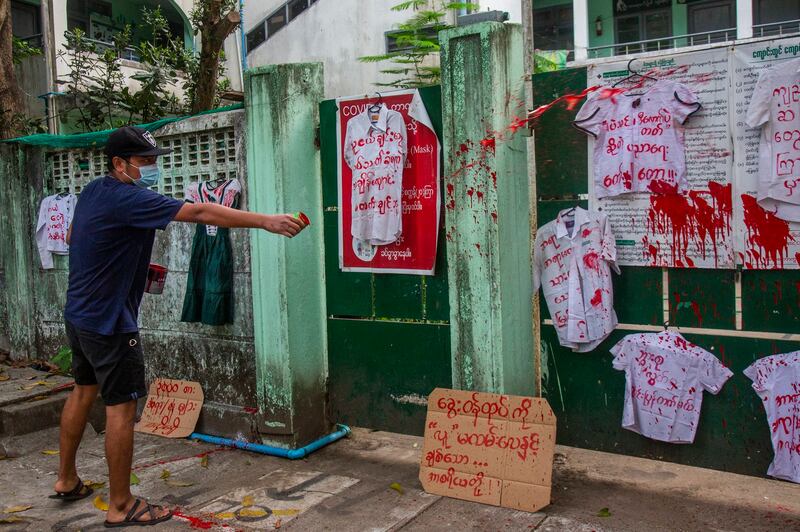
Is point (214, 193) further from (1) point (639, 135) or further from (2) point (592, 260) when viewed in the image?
(1) point (639, 135)

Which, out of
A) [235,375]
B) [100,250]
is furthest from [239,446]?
[100,250]

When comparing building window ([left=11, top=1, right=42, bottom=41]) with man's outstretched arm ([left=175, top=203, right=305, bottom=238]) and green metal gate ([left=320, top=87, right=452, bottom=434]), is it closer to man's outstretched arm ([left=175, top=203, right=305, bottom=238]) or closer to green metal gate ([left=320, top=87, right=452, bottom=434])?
green metal gate ([left=320, top=87, right=452, bottom=434])

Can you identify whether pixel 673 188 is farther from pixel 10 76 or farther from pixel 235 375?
pixel 10 76

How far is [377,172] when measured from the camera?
4.59m

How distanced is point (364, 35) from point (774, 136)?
45.0 feet

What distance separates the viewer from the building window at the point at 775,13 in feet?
41.6

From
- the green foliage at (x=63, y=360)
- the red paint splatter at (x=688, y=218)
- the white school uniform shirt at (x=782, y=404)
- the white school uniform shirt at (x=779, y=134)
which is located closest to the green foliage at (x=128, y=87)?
the green foliage at (x=63, y=360)

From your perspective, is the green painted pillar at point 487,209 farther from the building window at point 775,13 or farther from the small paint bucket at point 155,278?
the building window at point 775,13

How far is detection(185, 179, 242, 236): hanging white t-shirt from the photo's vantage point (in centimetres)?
509

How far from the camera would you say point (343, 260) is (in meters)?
4.86

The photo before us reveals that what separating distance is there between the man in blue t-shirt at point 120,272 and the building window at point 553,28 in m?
11.8

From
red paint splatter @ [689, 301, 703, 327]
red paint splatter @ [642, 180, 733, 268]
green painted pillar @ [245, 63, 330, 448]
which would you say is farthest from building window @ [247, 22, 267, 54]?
red paint splatter @ [689, 301, 703, 327]

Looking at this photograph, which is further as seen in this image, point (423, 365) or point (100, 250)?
point (423, 365)

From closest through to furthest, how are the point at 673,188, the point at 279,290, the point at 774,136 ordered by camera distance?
1. the point at 774,136
2. the point at 673,188
3. the point at 279,290
